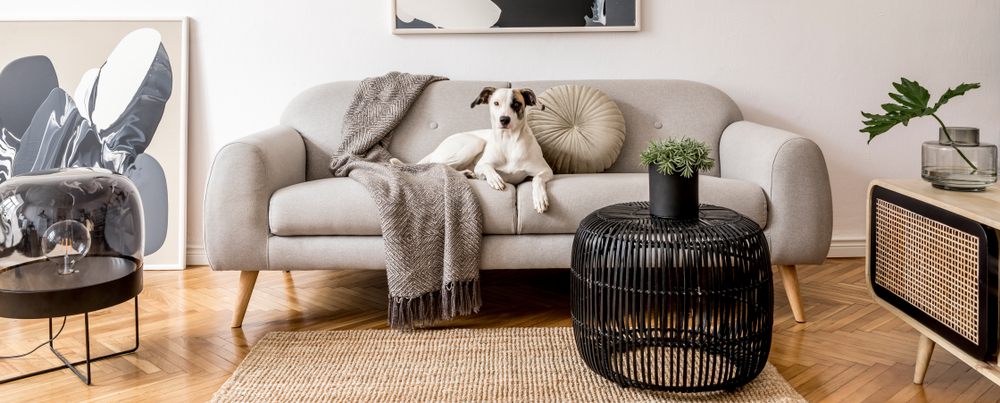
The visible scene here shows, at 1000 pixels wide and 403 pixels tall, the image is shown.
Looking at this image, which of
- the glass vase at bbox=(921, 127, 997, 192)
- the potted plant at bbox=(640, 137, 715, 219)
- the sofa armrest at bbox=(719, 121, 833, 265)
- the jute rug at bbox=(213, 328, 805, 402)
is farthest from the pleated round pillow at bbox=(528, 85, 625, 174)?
the glass vase at bbox=(921, 127, 997, 192)

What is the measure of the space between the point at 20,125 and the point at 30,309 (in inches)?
69.9

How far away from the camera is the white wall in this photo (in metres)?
3.51

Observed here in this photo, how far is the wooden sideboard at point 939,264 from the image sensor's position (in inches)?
68.1

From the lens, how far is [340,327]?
262cm

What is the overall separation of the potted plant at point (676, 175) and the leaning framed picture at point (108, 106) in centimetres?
236

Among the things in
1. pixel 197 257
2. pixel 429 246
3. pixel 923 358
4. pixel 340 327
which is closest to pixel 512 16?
pixel 429 246

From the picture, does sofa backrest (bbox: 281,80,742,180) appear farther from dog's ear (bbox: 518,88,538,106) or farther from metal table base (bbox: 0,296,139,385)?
metal table base (bbox: 0,296,139,385)

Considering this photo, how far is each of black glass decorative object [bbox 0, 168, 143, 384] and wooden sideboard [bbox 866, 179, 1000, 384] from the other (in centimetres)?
215

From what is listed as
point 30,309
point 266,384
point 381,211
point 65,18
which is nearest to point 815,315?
point 381,211

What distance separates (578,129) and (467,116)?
0.47 meters

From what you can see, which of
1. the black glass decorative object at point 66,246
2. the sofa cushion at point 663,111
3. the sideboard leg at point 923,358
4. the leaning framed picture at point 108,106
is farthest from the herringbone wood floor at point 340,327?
the sofa cushion at point 663,111

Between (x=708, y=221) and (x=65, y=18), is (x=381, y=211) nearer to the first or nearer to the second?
(x=708, y=221)

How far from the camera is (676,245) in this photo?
1.92 meters

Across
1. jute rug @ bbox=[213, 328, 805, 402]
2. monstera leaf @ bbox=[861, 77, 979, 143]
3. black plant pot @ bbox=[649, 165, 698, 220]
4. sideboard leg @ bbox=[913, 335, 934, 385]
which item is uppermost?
monstera leaf @ bbox=[861, 77, 979, 143]
